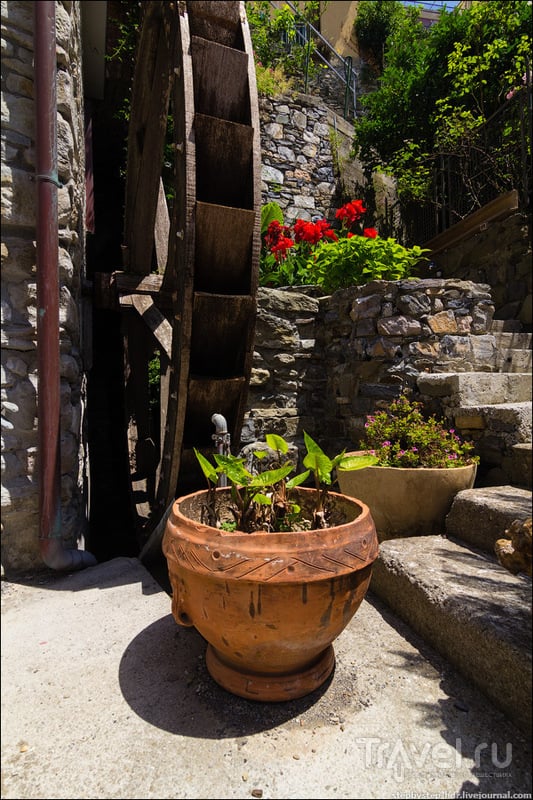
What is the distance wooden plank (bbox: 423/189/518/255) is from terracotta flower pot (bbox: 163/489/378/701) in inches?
153

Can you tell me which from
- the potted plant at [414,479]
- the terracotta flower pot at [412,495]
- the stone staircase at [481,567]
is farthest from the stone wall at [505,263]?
the terracotta flower pot at [412,495]

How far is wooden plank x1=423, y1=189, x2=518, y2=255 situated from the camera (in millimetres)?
4078

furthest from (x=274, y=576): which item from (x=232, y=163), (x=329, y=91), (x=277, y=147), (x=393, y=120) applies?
(x=329, y=91)

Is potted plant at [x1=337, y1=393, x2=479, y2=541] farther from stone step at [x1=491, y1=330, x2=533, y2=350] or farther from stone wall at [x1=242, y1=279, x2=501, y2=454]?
stone step at [x1=491, y1=330, x2=533, y2=350]

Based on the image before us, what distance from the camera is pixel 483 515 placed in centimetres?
200

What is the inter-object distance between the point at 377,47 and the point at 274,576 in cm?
1342

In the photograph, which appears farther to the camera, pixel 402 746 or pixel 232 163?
pixel 232 163

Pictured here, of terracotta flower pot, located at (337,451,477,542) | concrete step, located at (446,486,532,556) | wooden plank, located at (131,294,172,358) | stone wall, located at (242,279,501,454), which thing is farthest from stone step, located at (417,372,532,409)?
wooden plank, located at (131,294,172,358)

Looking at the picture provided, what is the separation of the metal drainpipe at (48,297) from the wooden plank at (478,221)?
13.0 ft

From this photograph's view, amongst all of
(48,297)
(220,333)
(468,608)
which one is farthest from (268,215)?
(468,608)

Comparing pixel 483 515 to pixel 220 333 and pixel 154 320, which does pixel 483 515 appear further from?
pixel 154 320

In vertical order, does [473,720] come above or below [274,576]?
Result: below

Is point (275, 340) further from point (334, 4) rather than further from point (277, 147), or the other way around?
point (334, 4)

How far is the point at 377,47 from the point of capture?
10.9m
